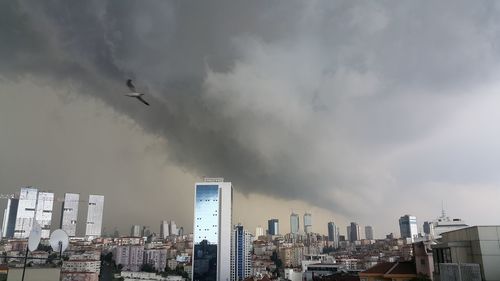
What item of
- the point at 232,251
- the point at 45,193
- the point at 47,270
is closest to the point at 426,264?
the point at 47,270

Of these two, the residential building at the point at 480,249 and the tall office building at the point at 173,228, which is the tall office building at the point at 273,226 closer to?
the tall office building at the point at 173,228

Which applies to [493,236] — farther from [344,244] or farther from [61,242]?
[344,244]

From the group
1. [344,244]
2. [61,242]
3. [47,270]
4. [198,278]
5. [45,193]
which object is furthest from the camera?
[344,244]

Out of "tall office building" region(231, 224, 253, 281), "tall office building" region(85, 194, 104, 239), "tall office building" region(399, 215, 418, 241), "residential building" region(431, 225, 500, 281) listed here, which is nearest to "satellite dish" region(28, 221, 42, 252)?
"residential building" region(431, 225, 500, 281)

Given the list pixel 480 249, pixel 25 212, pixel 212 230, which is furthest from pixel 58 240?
pixel 25 212

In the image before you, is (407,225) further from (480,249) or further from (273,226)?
(480,249)

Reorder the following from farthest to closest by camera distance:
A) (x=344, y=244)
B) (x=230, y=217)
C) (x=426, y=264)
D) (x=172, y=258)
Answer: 1. (x=344, y=244)
2. (x=172, y=258)
3. (x=230, y=217)
4. (x=426, y=264)
